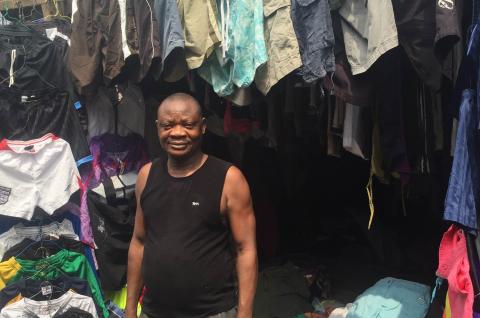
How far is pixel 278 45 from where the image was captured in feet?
8.36

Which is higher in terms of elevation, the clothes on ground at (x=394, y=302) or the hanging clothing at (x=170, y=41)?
the hanging clothing at (x=170, y=41)

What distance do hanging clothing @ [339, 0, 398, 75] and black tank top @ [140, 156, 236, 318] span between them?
893mm

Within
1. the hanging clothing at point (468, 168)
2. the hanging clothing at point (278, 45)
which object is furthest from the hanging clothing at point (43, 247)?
the hanging clothing at point (468, 168)

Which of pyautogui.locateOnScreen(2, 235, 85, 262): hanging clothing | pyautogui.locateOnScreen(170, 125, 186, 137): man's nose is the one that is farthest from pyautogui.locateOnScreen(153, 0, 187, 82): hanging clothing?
pyautogui.locateOnScreen(2, 235, 85, 262): hanging clothing

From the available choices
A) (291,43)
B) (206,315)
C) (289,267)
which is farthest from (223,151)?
(206,315)

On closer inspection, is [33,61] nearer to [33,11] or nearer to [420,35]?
[33,11]

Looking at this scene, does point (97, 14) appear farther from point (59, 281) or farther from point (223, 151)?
point (59, 281)

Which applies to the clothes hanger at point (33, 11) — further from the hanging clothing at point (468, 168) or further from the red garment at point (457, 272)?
the red garment at point (457, 272)

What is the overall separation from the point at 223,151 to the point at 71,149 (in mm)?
1407

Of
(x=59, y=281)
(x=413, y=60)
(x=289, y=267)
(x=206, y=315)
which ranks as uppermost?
(x=413, y=60)

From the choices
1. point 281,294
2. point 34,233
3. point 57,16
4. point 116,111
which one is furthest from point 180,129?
point 281,294

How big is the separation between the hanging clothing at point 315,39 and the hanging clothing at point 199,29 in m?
0.53

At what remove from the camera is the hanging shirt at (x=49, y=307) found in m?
3.42

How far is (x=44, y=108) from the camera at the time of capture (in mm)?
3693
